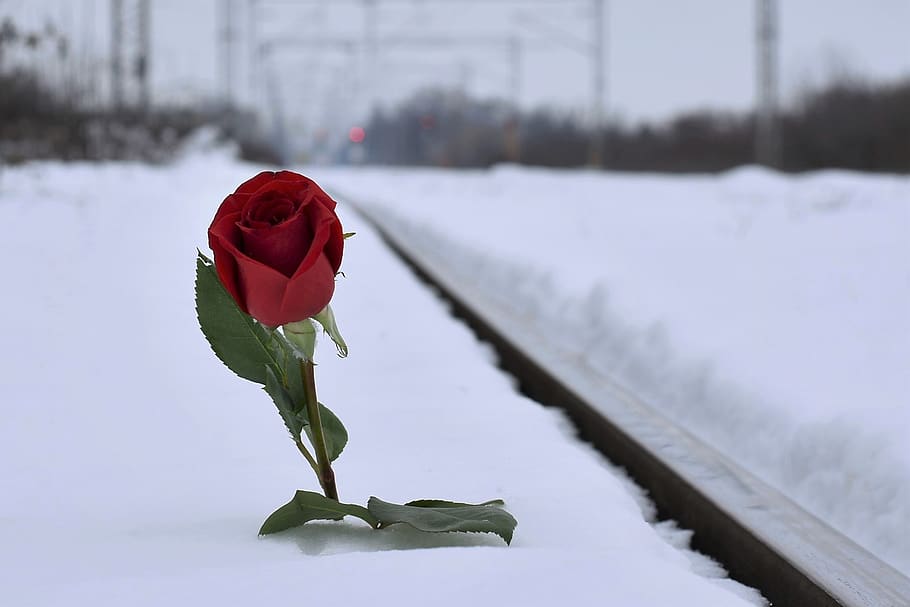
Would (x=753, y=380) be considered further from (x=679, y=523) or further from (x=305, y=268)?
(x=305, y=268)

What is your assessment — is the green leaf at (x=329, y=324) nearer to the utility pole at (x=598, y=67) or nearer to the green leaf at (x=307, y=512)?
the green leaf at (x=307, y=512)

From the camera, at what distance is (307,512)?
148 cm

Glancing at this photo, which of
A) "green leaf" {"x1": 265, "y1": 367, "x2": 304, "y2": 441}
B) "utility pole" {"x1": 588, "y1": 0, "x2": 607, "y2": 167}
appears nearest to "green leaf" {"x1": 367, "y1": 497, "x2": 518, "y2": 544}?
"green leaf" {"x1": 265, "y1": 367, "x2": 304, "y2": 441}

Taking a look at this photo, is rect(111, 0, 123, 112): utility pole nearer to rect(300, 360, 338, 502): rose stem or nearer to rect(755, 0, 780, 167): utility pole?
rect(755, 0, 780, 167): utility pole

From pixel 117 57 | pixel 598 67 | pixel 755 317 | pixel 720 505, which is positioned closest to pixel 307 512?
pixel 720 505

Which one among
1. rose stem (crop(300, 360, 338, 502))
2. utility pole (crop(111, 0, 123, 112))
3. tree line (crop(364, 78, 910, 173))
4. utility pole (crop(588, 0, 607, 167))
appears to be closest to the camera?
rose stem (crop(300, 360, 338, 502))

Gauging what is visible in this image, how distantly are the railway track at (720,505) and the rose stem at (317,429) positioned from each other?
26.1 inches

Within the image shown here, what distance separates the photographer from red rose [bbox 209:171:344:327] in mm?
1248

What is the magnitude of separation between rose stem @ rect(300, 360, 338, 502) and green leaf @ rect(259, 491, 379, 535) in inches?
1.6

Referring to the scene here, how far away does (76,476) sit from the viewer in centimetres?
179

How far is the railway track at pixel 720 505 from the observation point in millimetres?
1544

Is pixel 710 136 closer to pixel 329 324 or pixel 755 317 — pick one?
pixel 755 317

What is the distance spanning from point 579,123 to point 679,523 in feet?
155

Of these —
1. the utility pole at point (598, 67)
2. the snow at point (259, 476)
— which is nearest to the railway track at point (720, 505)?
the snow at point (259, 476)
